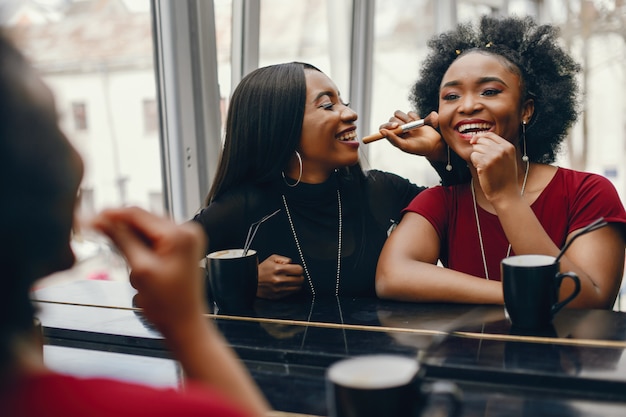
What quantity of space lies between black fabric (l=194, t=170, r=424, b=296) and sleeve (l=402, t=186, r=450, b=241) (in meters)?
0.12

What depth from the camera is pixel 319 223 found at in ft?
6.11

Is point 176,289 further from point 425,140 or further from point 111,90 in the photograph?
point 111,90

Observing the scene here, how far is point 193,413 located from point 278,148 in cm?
136

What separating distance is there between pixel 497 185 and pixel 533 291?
1.38ft

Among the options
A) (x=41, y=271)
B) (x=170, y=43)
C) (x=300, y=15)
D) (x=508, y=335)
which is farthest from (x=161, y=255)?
(x=300, y=15)

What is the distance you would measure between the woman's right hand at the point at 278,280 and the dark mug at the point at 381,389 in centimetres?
73

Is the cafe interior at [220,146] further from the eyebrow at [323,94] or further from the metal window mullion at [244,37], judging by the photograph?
the eyebrow at [323,94]

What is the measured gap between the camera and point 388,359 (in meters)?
0.79

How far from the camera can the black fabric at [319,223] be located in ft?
5.83

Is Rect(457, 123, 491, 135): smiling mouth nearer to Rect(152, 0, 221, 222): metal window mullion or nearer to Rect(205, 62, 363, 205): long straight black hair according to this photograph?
Rect(205, 62, 363, 205): long straight black hair

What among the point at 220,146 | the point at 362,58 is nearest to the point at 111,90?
the point at 220,146

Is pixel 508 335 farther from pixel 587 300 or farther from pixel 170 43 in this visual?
pixel 170 43

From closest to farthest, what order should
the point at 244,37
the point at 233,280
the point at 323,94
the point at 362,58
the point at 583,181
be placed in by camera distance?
1. the point at 233,280
2. the point at 583,181
3. the point at 323,94
4. the point at 244,37
5. the point at 362,58

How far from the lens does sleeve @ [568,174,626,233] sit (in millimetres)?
1557
